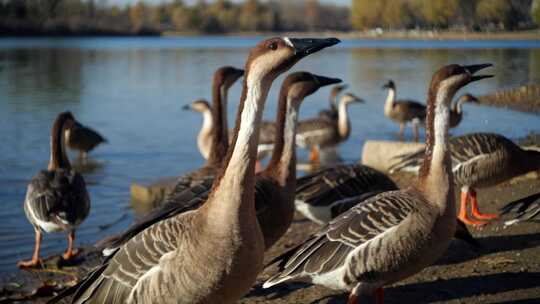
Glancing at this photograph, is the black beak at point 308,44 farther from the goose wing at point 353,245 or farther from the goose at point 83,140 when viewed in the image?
the goose at point 83,140

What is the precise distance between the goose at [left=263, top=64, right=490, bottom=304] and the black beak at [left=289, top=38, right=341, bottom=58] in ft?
5.57

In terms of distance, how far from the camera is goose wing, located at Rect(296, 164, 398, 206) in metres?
6.68

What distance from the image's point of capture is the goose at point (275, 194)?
550 centimetres

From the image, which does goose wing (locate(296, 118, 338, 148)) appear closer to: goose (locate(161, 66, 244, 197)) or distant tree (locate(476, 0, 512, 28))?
goose (locate(161, 66, 244, 197))

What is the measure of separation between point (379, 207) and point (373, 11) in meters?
6.15

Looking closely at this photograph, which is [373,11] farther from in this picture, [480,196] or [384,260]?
[384,260]

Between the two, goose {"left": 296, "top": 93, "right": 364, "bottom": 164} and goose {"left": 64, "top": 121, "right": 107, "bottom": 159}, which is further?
goose {"left": 296, "top": 93, "right": 364, "bottom": 164}

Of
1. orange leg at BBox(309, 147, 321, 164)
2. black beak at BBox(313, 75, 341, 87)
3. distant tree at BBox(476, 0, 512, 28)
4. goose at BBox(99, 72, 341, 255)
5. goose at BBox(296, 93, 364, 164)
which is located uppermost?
distant tree at BBox(476, 0, 512, 28)

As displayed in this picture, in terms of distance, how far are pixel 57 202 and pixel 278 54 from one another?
15.5ft

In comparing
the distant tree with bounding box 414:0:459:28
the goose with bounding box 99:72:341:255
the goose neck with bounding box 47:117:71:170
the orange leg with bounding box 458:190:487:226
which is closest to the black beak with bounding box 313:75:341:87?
the goose with bounding box 99:72:341:255

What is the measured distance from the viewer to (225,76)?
835cm

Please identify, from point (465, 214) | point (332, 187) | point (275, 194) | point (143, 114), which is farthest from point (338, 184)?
point (143, 114)

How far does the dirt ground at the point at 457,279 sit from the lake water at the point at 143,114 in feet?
3.32

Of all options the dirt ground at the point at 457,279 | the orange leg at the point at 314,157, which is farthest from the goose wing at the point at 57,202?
the orange leg at the point at 314,157
